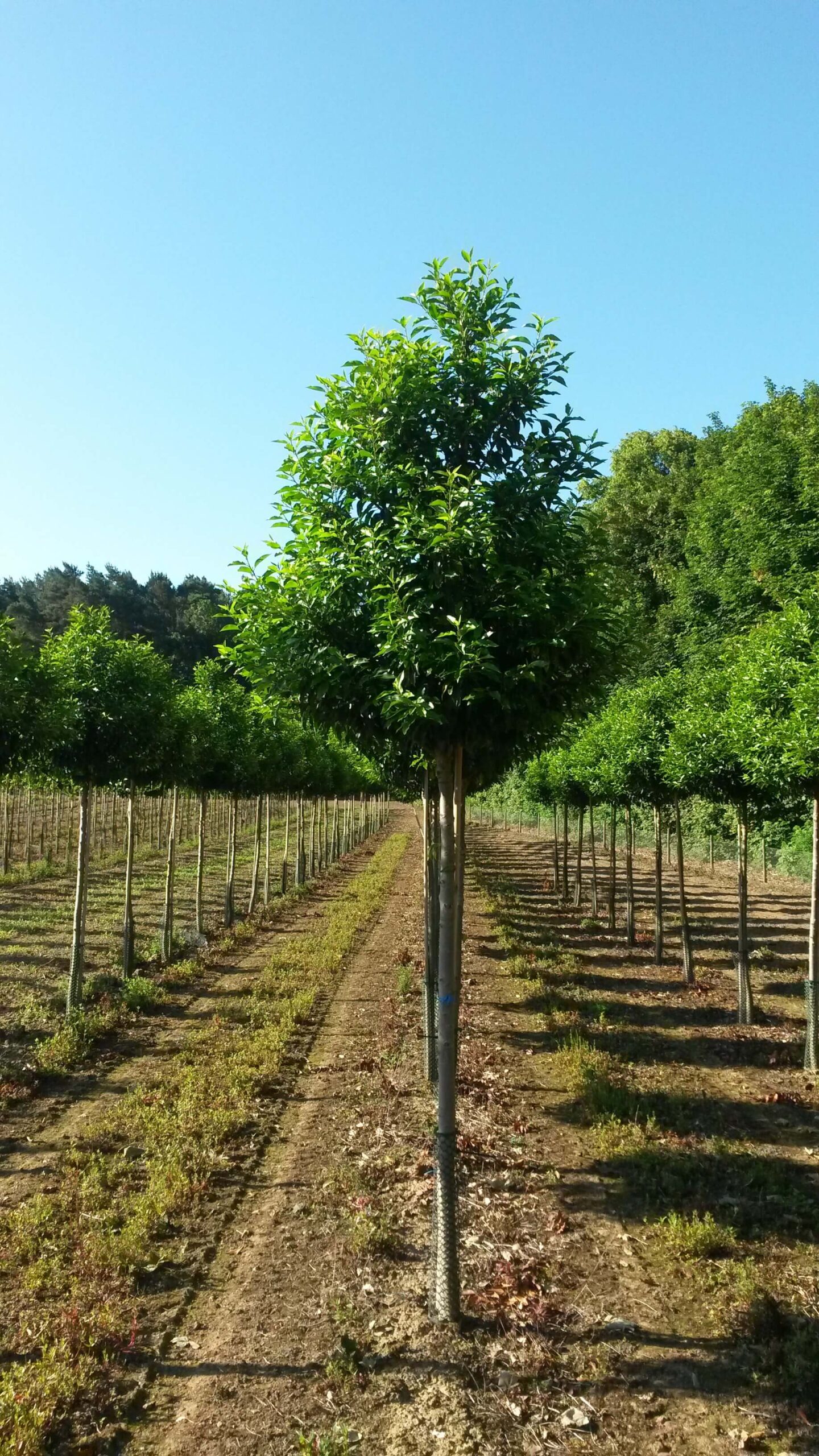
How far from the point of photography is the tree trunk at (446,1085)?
5223mm

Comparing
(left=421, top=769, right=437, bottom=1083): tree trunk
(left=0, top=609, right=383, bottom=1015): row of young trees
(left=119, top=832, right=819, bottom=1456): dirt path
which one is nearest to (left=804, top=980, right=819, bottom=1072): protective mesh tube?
(left=119, top=832, right=819, bottom=1456): dirt path

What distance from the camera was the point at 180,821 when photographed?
158ft

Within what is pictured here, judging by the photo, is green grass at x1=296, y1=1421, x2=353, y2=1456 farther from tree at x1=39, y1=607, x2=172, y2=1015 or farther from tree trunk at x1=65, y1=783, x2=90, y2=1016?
tree at x1=39, y1=607, x2=172, y2=1015

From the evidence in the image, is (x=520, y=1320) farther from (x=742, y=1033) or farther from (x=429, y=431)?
(x=742, y=1033)

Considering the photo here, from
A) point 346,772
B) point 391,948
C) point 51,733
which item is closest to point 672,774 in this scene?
point 391,948

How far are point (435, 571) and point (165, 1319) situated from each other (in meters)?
4.89

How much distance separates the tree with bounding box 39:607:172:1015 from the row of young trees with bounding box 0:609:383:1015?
18mm

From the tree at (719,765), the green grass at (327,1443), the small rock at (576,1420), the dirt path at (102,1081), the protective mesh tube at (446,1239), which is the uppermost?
the tree at (719,765)

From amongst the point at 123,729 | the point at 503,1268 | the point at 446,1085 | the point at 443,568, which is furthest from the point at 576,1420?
the point at 123,729

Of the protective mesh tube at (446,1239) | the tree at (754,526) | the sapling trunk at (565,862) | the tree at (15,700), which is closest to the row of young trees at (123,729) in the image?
the tree at (15,700)

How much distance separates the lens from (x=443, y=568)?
17.8ft

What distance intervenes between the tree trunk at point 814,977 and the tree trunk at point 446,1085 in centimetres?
666

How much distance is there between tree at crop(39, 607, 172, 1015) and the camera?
12.2 metres

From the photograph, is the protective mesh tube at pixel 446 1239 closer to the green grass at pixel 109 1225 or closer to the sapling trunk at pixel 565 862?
the green grass at pixel 109 1225
